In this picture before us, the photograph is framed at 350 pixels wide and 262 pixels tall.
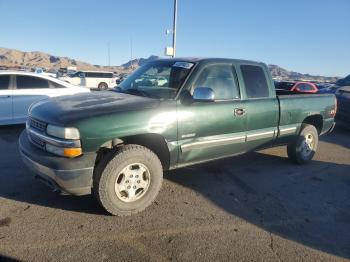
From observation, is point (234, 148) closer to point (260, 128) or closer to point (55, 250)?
point (260, 128)

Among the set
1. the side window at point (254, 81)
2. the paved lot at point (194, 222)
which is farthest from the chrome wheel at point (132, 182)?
the side window at point (254, 81)

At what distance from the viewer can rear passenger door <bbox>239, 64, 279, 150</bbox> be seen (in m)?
5.16

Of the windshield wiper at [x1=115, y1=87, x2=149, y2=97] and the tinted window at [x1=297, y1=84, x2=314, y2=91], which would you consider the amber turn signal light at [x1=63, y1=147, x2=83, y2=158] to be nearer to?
the windshield wiper at [x1=115, y1=87, x2=149, y2=97]

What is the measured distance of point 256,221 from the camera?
399 cm

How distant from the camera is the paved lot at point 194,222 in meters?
3.26

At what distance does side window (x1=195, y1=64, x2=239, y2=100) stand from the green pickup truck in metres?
0.01

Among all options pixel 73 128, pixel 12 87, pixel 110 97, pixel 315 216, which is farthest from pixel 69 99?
pixel 12 87

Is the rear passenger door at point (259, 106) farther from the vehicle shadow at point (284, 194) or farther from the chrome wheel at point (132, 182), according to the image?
the chrome wheel at point (132, 182)

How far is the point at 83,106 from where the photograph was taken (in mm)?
3943

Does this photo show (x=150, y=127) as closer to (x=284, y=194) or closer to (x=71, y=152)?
(x=71, y=152)

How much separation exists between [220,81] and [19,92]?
19.4 feet

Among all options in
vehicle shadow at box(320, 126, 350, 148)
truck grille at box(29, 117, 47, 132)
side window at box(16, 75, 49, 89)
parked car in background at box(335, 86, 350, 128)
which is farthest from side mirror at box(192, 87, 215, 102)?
parked car in background at box(335, 86, 350, 128)

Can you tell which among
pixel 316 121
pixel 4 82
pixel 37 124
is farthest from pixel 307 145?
pixel 4 82

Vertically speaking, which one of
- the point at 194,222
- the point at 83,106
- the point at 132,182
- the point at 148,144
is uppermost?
the point at 83,106
